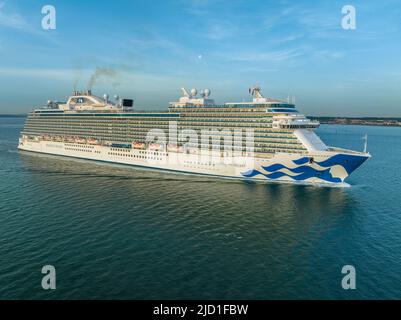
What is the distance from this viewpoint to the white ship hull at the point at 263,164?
161ft

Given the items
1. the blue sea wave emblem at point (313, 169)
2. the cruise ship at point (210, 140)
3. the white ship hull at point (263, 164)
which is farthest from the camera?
the cruise ship at point (210, 140)

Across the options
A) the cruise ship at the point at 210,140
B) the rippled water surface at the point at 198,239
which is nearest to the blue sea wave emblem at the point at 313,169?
the cruise ship at the point at 210,140

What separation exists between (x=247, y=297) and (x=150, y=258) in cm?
945

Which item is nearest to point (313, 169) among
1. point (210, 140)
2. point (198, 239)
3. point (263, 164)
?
point (263, 164)

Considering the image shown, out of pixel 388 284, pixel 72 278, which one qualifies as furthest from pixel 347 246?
pixel 72 278

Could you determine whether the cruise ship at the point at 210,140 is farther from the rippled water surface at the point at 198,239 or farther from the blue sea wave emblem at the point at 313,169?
the rippled water surface at the point at 198,239

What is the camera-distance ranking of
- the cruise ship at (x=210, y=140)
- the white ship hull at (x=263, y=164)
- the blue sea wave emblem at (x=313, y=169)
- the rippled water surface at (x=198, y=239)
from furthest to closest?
the cruise ship at (x=210, y=140)
the white ship hull at (x=263, y=164)
the blue sea wave emblem at (x=313, y=169)
the rippled water surface at (x=198, y=239)

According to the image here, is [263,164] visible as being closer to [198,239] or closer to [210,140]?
[210,140]

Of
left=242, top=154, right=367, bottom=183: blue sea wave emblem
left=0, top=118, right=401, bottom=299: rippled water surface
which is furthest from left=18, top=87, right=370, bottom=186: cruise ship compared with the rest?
left=0, top=118, right=401, bottom=299: rippled water surface

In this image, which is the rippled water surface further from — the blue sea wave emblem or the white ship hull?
the white ship hull

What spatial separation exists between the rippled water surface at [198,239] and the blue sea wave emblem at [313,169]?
7.42ft

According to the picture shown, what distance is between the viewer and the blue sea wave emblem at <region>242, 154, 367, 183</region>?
48.2 m

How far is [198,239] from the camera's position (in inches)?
1238

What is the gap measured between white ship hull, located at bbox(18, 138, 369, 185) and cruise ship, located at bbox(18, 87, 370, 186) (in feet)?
0.46
